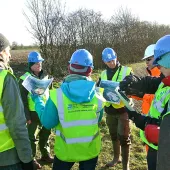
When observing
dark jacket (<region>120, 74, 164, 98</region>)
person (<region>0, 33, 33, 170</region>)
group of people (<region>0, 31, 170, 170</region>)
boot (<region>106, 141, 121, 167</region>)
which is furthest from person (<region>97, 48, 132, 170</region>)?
person (<region>0, 33, 33, 170</region>)

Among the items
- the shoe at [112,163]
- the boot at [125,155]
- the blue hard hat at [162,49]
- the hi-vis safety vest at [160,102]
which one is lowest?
the shoe at [112,163]

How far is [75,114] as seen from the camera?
9.14 ft

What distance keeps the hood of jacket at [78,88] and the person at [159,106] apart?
0.46 meters

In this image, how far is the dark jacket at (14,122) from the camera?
7.64ft

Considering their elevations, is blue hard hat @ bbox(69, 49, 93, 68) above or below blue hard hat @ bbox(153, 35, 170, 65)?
below

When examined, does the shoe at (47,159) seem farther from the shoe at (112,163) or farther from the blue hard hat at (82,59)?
the blue hard hat at (82,59)

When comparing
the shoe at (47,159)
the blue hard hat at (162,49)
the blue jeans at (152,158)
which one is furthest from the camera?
the shoe at (47,159)

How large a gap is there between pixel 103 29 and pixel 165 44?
14456mm

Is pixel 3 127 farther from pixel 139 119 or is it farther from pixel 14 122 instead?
pixel 139 119

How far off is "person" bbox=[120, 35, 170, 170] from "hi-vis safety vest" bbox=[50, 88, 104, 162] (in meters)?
0.43

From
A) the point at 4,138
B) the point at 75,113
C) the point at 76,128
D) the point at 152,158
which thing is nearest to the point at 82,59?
the point at 75,113

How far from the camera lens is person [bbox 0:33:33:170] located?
2.33 metres

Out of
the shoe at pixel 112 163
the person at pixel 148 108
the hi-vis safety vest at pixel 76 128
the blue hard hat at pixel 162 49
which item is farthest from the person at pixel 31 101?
the blue hard hat at pixel 162 49

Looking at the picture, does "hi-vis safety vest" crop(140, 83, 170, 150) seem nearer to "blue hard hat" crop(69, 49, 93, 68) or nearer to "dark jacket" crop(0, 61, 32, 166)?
"blue hard hat" crop(69, 49, 93, 68)
